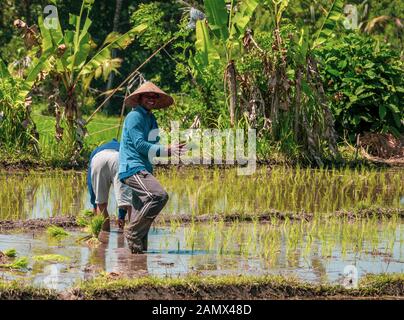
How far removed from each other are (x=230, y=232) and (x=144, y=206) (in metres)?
1.32

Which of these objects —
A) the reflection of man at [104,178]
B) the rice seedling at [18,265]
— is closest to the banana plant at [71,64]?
the reflection of man at [104,178]

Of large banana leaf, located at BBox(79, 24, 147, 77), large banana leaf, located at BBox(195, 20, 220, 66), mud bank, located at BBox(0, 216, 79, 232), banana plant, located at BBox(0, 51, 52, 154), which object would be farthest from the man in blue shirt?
large banana leaf, located at BBox(195, 20, 220, 66)

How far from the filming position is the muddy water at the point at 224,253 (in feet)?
28.3

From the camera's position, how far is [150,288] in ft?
25.6

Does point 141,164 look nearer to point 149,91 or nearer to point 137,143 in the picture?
point 137,143

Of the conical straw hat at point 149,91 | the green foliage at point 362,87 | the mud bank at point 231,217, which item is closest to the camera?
the conical straw hat at point 149,91

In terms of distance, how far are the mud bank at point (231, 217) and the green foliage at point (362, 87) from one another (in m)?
4.80

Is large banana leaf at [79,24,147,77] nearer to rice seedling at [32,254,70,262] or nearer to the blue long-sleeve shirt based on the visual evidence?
the blue long-sleeve shirt

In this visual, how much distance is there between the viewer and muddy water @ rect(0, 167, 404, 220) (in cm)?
1197

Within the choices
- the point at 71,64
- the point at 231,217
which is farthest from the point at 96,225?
the point at 71,64

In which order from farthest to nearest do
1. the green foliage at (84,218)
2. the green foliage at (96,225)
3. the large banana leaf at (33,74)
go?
the large banana leaf at (33,74) < the green foliage at (84,218) < the green foliage at (96,225)

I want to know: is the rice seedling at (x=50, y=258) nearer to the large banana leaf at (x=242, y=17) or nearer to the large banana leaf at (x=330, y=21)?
the large banana leaf at (x=242, y=17)
